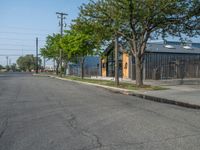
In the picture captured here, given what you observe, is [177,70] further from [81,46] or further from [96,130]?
[96,130]

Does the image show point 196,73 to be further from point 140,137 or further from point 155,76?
point 140,137

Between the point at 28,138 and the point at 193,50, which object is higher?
the point at 193,50

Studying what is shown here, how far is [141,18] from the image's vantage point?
2338 centimetres

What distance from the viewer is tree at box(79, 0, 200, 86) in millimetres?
22656

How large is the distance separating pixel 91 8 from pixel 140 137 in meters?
18.6

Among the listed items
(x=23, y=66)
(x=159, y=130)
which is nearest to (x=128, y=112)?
(x=159, y=130)

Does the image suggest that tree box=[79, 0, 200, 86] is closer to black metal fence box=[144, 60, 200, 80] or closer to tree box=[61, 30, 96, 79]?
black metal fence box=[144, 60, 200, 80]

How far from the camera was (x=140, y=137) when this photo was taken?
7.76 m

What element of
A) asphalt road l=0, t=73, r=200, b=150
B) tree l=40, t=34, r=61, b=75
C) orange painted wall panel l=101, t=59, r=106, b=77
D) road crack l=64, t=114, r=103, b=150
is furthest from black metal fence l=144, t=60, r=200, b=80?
tree l=40, t=34, r=61, b=75

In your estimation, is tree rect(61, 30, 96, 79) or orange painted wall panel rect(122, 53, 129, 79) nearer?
orange painted wall panel rect(122, 53, 129, 79)

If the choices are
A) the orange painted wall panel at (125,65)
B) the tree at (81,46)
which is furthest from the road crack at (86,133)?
the tree at (81,46)

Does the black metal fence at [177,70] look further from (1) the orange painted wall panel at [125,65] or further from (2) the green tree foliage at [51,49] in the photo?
(2) the green tree foliage at [51,49]

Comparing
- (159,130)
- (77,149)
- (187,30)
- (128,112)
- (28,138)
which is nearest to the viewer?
(77,149)

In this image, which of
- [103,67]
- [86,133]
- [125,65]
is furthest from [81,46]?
[86,133]
